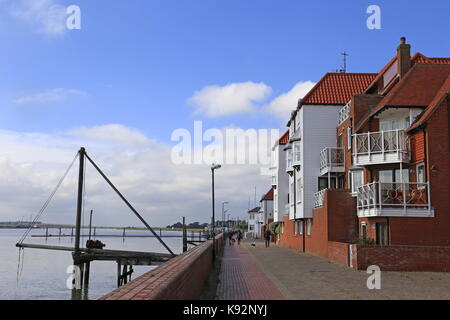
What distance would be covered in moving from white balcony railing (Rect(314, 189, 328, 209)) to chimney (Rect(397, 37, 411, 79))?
830 centimetres

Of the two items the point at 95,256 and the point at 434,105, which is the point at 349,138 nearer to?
the point at 434,105

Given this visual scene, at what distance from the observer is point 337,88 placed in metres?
35.2

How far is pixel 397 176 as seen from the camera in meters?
24.8

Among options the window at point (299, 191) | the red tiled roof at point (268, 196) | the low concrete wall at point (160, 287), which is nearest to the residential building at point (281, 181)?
the window at point (299, 191)

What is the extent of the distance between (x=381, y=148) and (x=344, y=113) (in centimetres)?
740

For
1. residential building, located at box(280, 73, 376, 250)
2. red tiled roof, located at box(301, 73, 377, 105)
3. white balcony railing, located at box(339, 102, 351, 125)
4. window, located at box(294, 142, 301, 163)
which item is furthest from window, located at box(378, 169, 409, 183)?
window, located at box(294, 142, 301, 163)

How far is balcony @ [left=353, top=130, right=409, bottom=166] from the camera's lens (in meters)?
23.7

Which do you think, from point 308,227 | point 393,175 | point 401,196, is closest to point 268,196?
point 308,227

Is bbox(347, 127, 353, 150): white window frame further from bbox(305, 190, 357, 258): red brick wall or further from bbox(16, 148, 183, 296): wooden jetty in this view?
bbox(16, 148, 183, 296): wooden jetty

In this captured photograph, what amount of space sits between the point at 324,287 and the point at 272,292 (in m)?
1.97

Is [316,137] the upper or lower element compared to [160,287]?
upper

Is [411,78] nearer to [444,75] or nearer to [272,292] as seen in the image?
[444,75]
